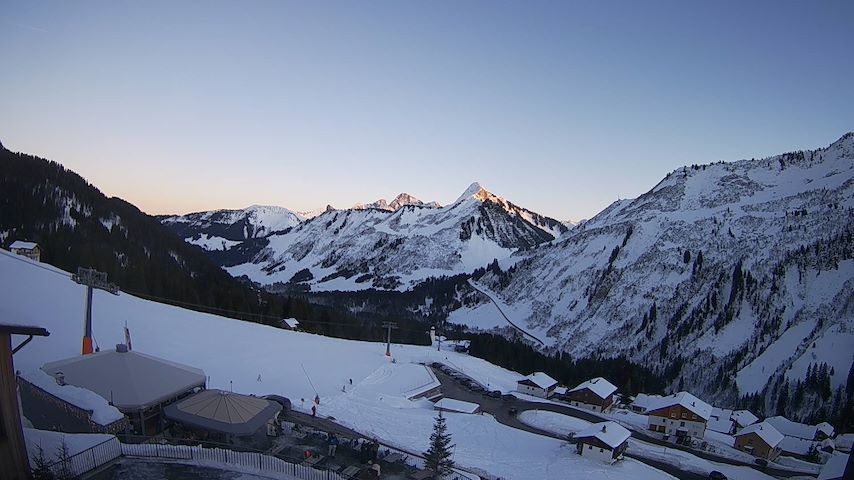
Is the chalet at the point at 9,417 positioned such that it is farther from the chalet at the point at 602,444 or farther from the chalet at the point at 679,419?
the chalet at the point at 679,419

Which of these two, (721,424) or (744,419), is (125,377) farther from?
(721,424)

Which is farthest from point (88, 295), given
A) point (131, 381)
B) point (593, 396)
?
point (593, 396)

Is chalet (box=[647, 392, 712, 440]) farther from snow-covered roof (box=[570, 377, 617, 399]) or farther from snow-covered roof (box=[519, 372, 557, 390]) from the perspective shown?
snow-covered roof (box=[519, 372, 557, 390])

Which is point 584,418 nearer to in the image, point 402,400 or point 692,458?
point 692,458

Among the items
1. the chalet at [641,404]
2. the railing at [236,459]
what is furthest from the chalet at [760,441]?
the railing at [236,459]

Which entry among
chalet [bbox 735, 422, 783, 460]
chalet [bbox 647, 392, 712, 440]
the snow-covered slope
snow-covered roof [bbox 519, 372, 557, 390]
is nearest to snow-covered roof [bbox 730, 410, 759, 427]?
chalet [bbox 735, 422, 783, 460]
